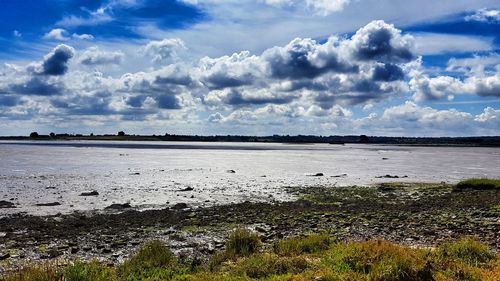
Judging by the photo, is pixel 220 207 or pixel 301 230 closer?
pixel 301 230

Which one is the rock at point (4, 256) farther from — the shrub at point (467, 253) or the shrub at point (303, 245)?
the shrub at point (467, 253)

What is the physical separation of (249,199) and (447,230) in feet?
52.8

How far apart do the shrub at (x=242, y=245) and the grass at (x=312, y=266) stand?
79 millimetres

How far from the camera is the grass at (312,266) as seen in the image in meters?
11.2

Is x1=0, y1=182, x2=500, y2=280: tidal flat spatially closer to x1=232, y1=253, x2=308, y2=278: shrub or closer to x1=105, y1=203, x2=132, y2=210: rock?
x1=105, y1=203, x2=132, y2=210: rock

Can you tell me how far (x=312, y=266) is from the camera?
12508mm

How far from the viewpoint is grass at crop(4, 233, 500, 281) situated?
1119cm

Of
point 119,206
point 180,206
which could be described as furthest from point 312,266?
point 119,206

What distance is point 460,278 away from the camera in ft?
37.4

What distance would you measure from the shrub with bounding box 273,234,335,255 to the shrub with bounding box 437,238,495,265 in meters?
3.50

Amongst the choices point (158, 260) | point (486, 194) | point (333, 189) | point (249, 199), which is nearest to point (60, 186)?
point (249, 199)

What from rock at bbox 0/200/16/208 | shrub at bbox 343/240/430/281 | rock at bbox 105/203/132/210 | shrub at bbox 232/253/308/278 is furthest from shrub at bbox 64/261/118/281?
rock at bbox 0/200/16/208

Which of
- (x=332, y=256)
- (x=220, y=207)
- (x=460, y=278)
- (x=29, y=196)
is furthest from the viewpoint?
(x=29, y=196)

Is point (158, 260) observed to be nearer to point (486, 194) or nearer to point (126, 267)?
point (126, 267)
